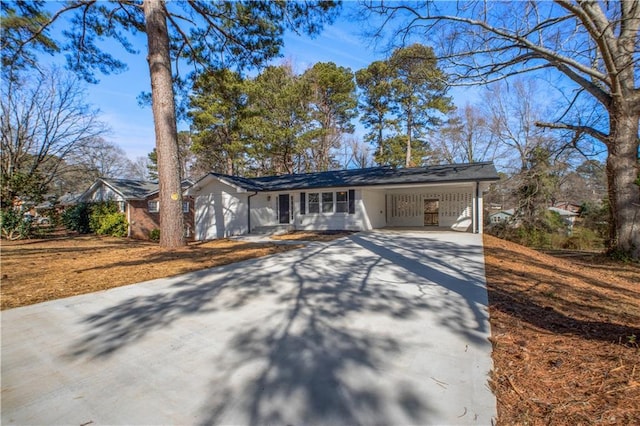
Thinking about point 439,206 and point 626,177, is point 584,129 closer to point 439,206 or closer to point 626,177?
point 626,177

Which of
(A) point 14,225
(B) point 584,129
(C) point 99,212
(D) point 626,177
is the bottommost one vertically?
(A) point 14,225

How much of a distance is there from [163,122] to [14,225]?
11059 mm

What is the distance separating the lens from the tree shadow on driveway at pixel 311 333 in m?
2.11

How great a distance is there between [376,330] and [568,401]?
5.50ft

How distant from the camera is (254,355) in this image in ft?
9.19

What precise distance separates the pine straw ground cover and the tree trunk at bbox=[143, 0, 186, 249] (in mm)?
1490

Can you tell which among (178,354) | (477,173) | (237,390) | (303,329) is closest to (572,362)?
(303,329)

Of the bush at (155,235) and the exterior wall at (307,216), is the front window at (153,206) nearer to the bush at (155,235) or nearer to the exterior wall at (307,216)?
the bush at (155,235)

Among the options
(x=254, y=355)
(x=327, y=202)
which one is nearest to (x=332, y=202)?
(x=327, y=202)

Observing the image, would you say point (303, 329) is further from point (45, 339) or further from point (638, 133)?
point (638, 133)

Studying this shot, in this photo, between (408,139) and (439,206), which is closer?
(439,206)

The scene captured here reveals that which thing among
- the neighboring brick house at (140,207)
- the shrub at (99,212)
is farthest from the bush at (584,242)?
the shrub at (99,212)

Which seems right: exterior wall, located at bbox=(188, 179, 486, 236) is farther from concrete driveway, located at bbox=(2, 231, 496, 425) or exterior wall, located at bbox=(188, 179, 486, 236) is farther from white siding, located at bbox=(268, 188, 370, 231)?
concrete driveway, located at bbox=(2, 231, 496, 425)

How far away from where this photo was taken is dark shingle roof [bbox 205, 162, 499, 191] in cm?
1299
